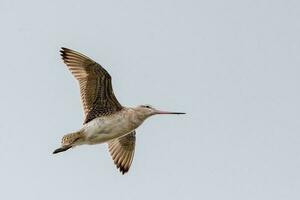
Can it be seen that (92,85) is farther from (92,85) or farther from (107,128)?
(107,128)

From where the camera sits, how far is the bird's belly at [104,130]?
48.5 ft

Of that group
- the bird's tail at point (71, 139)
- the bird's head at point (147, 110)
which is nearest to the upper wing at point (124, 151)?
the bird's head at point (147, 110)

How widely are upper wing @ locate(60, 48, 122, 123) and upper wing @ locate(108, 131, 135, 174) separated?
Result: 146 centimetres

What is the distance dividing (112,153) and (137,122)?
1.86 m

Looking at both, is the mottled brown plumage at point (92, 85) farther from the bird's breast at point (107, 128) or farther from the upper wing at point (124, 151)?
the upper wing at point (124, 151)

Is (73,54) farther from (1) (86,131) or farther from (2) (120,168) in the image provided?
(2) (120,168)

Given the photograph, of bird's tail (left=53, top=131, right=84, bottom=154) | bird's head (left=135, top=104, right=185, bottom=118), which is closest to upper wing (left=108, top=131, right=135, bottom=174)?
bird's head (left=135, top=104, right=185, bottom=118)

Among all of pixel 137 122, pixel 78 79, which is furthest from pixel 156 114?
pixel 78 79

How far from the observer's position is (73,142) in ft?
48.5

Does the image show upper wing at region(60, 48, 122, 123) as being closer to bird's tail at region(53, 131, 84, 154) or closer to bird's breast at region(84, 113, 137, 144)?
bird's breast at region(84, 113, 137, 144)

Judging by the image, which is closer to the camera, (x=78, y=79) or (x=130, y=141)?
(x=78, y=79)

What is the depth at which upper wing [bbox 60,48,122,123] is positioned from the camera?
596 inches

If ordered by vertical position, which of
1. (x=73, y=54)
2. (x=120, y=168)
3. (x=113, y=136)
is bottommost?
(x=120, y=168)

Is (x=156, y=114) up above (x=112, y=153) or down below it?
above
